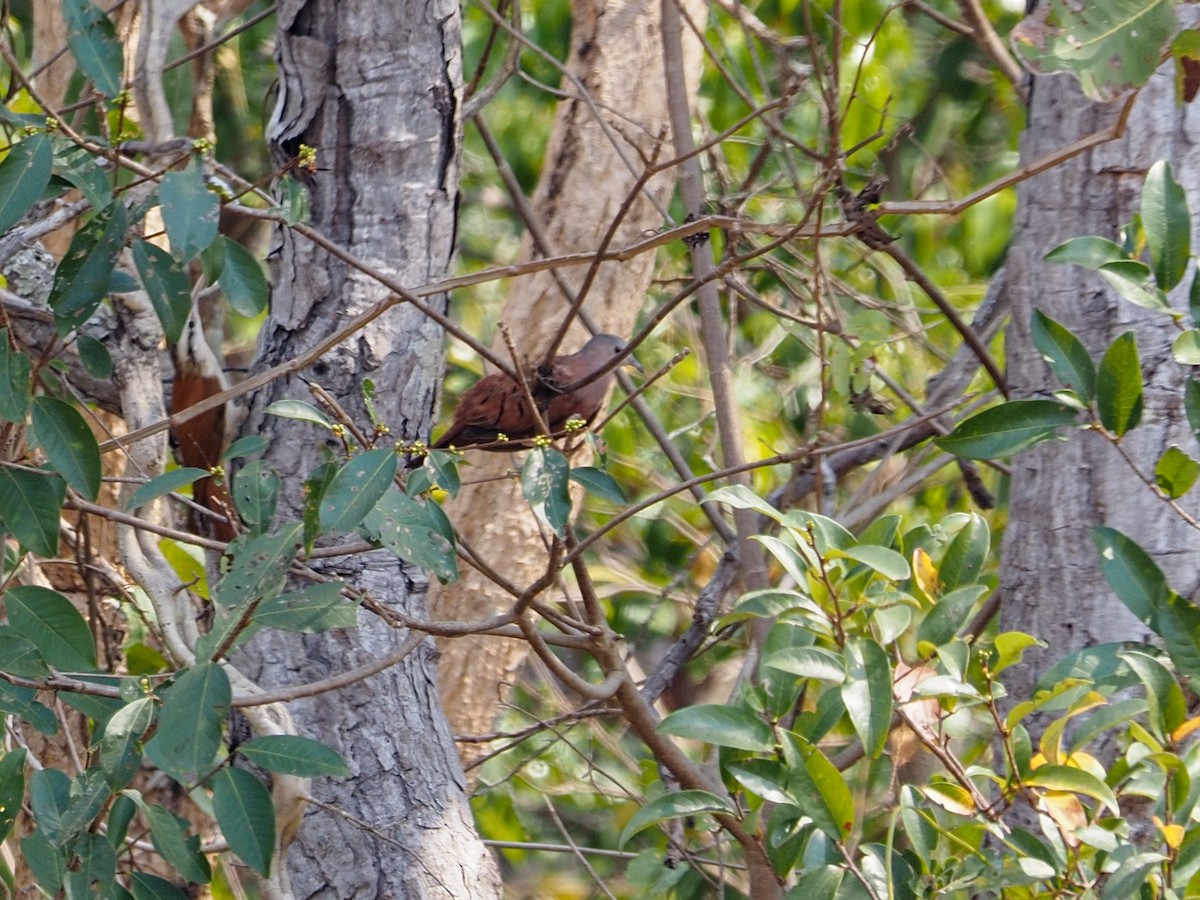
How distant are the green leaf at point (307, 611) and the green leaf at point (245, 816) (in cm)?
16

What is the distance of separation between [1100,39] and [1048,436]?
0.44 meters

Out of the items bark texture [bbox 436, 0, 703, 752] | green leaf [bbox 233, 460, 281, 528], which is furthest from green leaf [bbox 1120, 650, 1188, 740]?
bark texture [bbox 436, 0, 703, 752]

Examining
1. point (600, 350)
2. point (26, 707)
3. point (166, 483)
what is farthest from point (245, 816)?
point (600, 350)

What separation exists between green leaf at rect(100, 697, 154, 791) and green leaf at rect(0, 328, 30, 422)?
38 centimetres

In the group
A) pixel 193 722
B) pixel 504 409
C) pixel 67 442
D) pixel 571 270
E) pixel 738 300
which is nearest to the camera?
pixel 193 722

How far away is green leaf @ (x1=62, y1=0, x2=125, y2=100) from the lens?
1.44m

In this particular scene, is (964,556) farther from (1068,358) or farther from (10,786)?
(10,786)

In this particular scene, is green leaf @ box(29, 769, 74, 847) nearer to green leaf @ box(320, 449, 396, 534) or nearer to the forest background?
the forest background

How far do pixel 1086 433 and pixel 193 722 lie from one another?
1.17m

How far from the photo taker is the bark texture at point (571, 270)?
3.42 m

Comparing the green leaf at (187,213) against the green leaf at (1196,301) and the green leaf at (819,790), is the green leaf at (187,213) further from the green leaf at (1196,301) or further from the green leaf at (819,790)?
the green leaf at (1196,301)

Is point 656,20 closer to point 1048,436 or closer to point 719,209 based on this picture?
point 719,209

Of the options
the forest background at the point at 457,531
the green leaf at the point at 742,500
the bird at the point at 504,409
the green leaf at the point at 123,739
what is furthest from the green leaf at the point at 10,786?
the bird at the point at 504,409

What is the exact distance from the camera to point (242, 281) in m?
1.53
